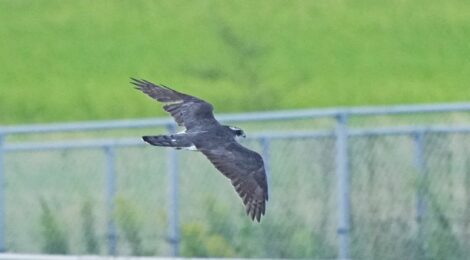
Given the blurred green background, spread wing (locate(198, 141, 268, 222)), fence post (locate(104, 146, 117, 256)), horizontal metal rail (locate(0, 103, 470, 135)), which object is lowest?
spread wing (locate(198, 141, 268, 222))

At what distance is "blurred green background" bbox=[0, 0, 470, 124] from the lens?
26.7 m

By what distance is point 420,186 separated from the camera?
14.2 m

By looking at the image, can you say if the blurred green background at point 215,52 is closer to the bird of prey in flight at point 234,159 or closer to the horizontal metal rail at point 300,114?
the horizontal metal rail at point 300,114

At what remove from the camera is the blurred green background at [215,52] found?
2667 centimetres

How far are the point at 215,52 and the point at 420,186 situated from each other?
1320 cm

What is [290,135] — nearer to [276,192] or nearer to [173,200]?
[276,192]

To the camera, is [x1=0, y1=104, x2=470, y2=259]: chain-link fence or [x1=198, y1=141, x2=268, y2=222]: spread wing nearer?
[x1=198, y1=141, x2=268, y2=222]: spread wing

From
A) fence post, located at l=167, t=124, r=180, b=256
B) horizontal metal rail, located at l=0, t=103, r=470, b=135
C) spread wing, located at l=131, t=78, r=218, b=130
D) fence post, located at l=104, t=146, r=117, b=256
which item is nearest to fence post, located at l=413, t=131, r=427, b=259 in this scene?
horizontal metal rail, located at l=0, t=103, r=470, b=135

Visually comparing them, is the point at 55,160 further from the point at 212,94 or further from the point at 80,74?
the point at 80,74

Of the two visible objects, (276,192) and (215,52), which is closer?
(276,192)

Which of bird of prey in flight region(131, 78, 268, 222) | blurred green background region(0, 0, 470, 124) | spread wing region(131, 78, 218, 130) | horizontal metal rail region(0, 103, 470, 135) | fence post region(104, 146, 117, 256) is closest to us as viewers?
bird of prey in flight region(131, 78, 268, 222)

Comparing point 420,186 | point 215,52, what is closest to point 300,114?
point 420,186

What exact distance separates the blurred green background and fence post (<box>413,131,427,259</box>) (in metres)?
9.49

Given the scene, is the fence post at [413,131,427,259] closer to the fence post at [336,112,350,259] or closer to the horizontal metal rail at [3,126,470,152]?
the horizontal metal rail at [3,126,470,152]
